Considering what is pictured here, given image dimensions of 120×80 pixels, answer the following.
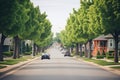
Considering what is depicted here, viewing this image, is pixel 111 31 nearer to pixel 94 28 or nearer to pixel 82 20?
pixel 94 28

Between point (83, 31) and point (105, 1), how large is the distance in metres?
33.4

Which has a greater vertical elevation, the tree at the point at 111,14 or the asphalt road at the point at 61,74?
the tree at the point at 111,14

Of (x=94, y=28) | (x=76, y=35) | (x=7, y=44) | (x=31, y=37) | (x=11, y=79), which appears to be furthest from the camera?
(x=7, y=44)

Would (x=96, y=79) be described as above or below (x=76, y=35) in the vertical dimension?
below

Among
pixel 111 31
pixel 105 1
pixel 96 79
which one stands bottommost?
pixel 96 79

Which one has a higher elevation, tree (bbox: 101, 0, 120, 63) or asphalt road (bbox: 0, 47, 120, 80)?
tree (bbox: 101, 0, 120, 63)

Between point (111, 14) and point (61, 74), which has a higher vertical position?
point (111, 14)

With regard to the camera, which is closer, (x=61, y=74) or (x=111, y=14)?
(x=61, y=74)

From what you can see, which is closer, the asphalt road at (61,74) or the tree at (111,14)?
the asphalt road at (61,74)

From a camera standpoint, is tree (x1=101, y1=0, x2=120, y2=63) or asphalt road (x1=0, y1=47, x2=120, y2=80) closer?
asphalt road (x1=0, y1=47, x2=120, y2=80)

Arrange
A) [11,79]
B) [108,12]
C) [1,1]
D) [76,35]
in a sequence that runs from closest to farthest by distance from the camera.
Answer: [11,79] < [1,1] < [108,12] < [76,35]

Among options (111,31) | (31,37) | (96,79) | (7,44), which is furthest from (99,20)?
(7,44)

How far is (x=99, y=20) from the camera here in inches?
2004

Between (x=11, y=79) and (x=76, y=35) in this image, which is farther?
(x=76, y=35)
